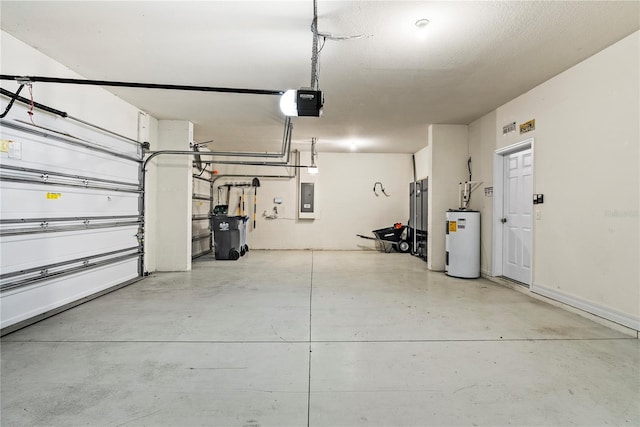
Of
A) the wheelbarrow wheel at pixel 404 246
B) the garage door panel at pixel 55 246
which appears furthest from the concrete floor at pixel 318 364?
the wheelbarrow wheel at pixel 404 246

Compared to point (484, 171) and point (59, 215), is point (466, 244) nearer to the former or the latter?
point (484, 171)

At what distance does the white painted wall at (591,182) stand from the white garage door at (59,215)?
5.43m

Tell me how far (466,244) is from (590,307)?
1.89 meters

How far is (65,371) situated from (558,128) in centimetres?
501

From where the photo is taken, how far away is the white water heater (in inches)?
185

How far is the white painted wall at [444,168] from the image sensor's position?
5.30 metres

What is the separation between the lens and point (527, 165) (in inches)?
158

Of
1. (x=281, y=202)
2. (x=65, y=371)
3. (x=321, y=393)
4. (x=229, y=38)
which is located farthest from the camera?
(x=281, y=202)

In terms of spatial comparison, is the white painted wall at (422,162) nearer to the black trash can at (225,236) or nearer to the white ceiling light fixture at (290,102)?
the black trash can at (225,236)

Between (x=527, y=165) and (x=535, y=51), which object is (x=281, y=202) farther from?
(x=535, y=51)

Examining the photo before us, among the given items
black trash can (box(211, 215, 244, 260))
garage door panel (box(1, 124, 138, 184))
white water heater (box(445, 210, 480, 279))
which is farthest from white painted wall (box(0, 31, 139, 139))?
white water heater (box(445, 210, 480, 279))

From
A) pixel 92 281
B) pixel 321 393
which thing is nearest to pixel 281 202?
pixel 92 281

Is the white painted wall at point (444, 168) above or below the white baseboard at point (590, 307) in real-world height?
above

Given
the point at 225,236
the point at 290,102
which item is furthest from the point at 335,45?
the point at 225,236
